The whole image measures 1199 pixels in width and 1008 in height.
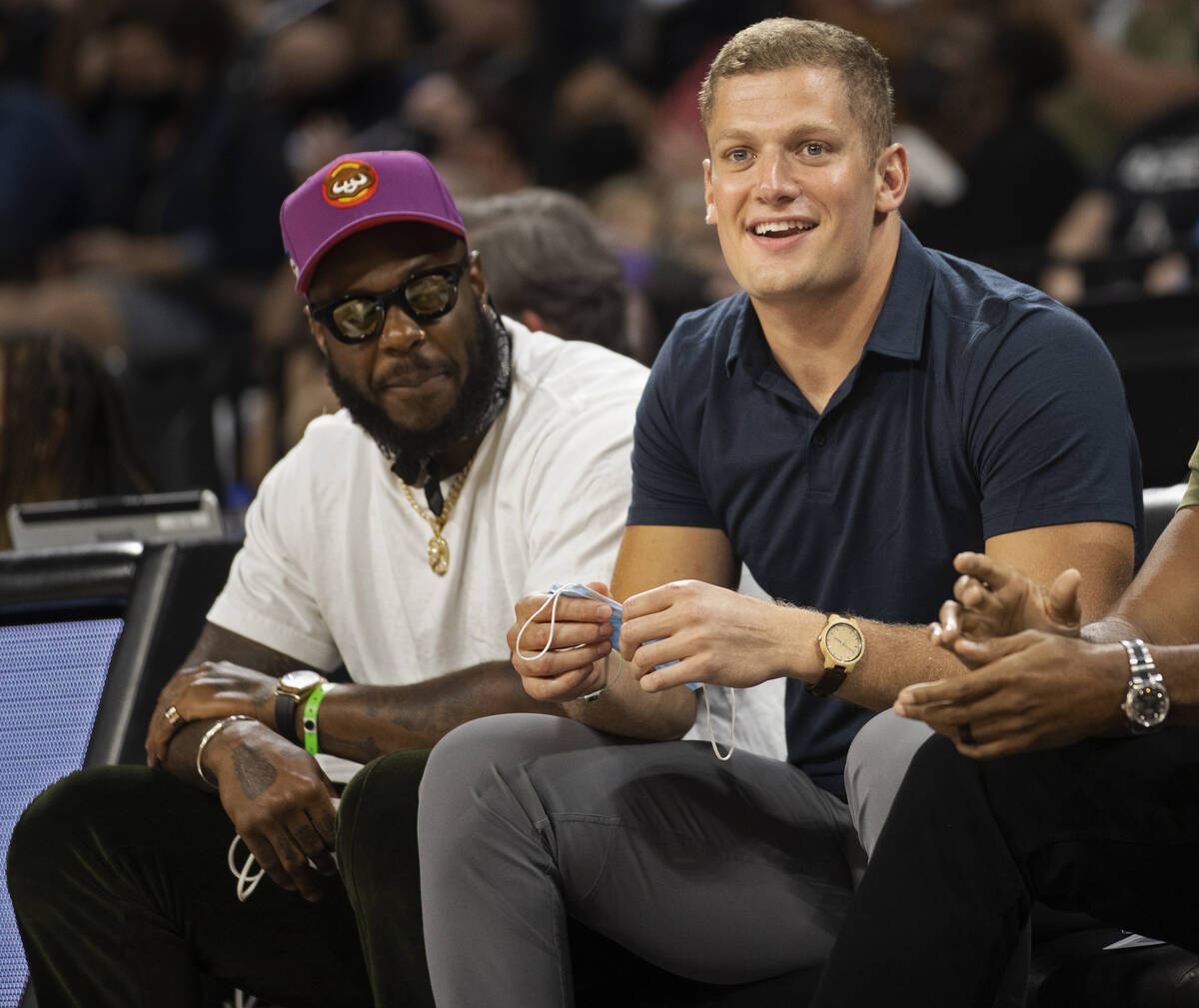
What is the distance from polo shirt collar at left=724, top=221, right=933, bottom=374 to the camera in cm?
197

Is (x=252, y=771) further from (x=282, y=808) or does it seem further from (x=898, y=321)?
(x=898, y=321)

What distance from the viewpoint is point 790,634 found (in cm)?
175

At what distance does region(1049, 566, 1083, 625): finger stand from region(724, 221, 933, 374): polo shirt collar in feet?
1.70

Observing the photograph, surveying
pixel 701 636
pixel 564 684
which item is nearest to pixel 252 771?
pixel 564 684

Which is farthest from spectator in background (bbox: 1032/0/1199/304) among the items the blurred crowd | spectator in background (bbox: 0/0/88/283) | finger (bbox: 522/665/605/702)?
A: spectator in background (bbox: 0/0/88/283)

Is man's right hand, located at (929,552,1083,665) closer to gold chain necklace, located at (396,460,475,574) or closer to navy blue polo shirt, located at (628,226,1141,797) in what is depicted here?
navy blue polo shirt, located at (628,226,1141,797)

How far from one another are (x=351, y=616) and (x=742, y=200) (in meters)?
0.94

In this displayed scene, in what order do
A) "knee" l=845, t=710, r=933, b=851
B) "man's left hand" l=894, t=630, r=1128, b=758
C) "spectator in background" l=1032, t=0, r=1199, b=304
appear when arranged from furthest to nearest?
"spectator in background" l=1032, t=0, r=1199, b=304, "knee" l=845, t=710, r=933, b=851, "man's left hand" l=894, t=630, r=1128, b=758

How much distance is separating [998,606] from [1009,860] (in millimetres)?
248

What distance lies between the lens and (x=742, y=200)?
2.02 meters

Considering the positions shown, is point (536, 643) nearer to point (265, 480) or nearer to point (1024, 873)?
point (1024, 873)

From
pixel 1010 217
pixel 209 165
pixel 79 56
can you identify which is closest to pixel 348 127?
pixel 209 165

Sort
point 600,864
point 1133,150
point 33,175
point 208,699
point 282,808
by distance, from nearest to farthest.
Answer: point 600,864 < point 282,808 < point 208,699 < point 1133,150 < point 33,175

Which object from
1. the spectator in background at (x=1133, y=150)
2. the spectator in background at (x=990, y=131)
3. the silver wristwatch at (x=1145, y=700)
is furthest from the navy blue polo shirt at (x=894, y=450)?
the spectator in background at (x=990, y=131)
